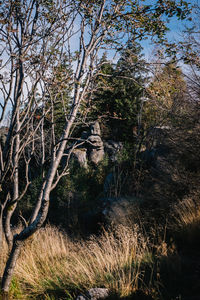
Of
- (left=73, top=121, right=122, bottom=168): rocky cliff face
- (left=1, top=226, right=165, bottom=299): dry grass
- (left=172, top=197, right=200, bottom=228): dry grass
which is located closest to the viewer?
(left=1, top=226, right=165, bottom=299): dry grass

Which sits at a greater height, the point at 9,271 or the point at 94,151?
the point at 94,151

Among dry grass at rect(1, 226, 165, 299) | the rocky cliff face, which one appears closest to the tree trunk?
dry grass at rect(1, 226, 165, 299)

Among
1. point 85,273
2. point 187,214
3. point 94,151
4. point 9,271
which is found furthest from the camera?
point 94,151

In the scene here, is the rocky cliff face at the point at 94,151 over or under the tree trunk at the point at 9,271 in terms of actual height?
over

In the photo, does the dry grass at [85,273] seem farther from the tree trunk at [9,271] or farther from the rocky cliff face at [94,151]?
the rocky cliff face at [94,151]

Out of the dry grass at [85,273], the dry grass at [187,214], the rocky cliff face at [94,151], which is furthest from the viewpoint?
the rocky cliff face at [94,151]

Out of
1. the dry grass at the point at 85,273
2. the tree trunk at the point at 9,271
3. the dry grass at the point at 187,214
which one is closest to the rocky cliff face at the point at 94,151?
the dry grass at the point at 187,214

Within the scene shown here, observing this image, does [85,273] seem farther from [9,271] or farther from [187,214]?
[187,214]

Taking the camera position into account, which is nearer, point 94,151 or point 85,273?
point 85,273

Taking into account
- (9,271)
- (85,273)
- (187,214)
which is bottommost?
(85,273)

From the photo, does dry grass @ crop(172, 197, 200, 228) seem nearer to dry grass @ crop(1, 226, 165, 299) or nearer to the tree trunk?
dry grass @ crop(1, 226, 165, 299)

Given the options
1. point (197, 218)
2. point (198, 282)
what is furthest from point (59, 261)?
point (197, 218)

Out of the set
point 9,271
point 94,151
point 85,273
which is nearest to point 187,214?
point 85,273

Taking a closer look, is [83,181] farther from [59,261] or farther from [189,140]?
[59,261]
